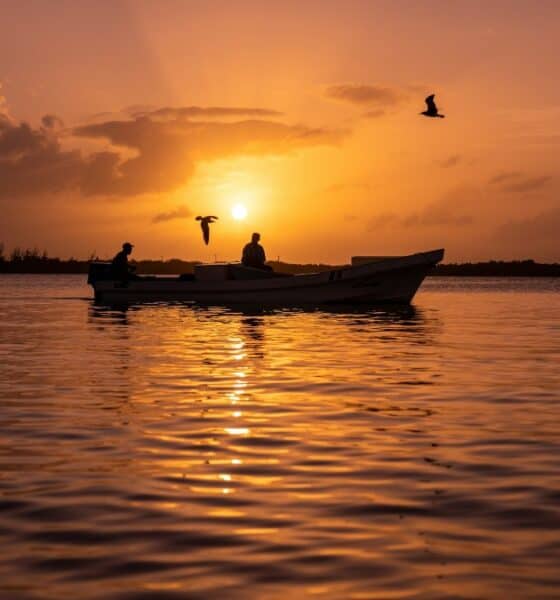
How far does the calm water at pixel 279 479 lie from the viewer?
19.0 ft

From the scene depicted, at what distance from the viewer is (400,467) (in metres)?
8.87

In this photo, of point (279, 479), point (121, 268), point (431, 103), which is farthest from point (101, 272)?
point (279, 479)

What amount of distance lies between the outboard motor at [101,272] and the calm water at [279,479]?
2360cm

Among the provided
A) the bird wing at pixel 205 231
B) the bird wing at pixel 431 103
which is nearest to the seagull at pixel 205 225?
the bird wing at pixel 205 231

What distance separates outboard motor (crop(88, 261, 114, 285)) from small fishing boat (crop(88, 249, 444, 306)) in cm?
355

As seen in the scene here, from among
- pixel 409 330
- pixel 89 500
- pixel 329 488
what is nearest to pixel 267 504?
pixel 329 488

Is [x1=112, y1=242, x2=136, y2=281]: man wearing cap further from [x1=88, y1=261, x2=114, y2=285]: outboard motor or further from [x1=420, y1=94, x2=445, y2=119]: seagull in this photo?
[x1=420, y1=94, x2=445, y2=119]: seagull

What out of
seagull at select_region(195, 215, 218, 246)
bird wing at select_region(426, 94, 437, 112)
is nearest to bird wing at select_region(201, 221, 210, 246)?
seagull at select_region(195, 215, 218, 246)

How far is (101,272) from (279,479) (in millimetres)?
34900

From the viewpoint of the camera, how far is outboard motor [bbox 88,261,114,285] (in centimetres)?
4228

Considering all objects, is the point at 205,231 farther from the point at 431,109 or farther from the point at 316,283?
the point at 431,109

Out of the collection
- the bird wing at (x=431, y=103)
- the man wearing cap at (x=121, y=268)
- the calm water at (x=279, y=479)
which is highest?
the bird wing at (x=431, y=103)

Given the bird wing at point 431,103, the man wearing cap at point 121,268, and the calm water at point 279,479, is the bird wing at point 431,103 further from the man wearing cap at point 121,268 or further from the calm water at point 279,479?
the man wearing cap at point 121,268

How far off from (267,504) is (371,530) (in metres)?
1.00
